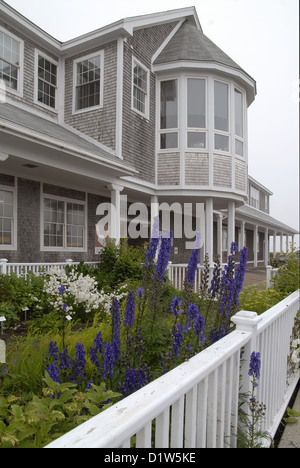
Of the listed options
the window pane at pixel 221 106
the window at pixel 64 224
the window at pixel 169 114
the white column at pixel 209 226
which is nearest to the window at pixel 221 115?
the window pane at pixel 221 106

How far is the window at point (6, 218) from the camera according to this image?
8812mm

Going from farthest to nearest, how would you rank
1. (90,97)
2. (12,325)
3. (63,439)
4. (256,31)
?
(90,97), (256,31), (12,325), (63,439)

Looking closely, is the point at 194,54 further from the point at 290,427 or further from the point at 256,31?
the point at 290,427

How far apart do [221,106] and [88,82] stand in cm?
463

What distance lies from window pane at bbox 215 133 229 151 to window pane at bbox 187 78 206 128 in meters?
0.66

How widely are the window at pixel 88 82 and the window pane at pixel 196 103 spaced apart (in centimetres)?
306

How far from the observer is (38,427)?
179cm

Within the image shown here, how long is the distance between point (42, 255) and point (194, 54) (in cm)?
844

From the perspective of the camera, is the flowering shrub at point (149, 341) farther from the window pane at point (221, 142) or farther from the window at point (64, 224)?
the window pane at point (221, 142)

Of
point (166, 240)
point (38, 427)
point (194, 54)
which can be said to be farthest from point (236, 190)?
point (38, 427)

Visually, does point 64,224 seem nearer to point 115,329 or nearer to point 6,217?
point 6,217

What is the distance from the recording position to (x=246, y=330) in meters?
2.28

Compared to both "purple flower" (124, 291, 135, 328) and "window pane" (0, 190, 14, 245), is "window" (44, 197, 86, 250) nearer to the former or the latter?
"window pane" (0, 190, 14, 245)

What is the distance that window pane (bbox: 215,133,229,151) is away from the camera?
12.1 metres
